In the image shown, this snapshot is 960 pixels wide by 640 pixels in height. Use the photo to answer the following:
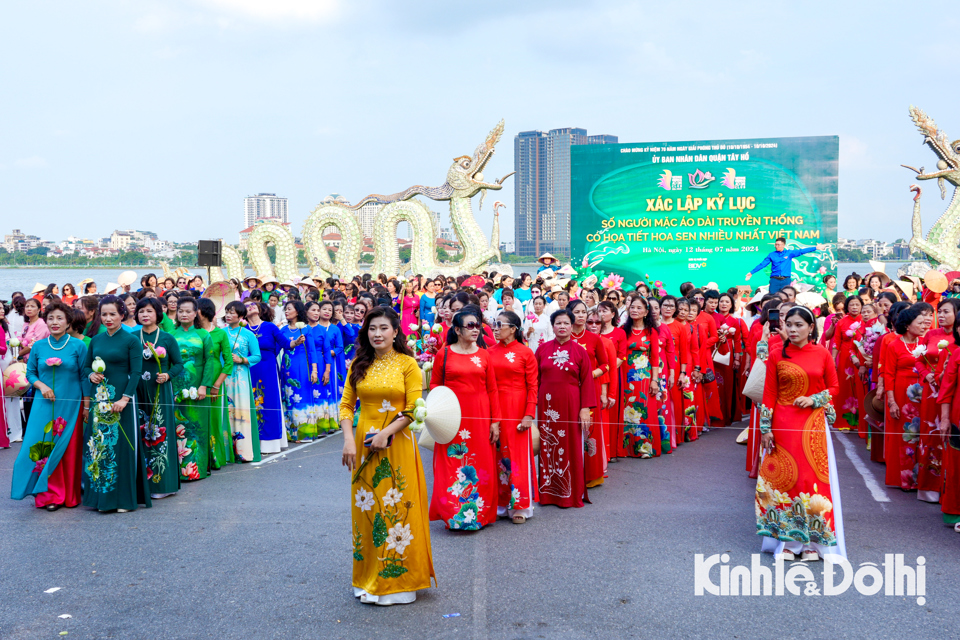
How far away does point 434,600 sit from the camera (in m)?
4.04

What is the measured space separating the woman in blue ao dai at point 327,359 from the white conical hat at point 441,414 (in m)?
4.41

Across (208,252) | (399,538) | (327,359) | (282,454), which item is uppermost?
(208,252)

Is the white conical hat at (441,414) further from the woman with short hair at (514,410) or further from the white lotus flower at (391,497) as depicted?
the woman with short hair at (514,410)

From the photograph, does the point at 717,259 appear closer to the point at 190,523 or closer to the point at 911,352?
the point at 911,352

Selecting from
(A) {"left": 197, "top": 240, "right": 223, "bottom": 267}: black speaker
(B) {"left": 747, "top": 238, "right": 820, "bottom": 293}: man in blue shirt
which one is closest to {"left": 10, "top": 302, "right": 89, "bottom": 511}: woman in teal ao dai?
(A) {"left": 197, "top": 240, "right": 223, "bottom": 267}: black speaker

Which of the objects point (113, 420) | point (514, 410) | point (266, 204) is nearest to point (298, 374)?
point (113, 420)

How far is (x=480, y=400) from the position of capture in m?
5.27

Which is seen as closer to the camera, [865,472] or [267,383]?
[865,472]

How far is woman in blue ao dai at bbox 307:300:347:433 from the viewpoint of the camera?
842 cm

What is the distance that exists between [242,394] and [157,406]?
1.32 meters

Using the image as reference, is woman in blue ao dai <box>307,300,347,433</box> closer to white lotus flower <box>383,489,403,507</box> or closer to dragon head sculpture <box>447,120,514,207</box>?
white lotus flower <box>383,489,403,507</box>

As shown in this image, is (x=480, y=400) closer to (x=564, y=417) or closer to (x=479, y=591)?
(x=564, y=417)

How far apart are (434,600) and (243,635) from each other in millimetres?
963

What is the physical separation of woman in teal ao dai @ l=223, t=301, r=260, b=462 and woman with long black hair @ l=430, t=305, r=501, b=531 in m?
2.70
